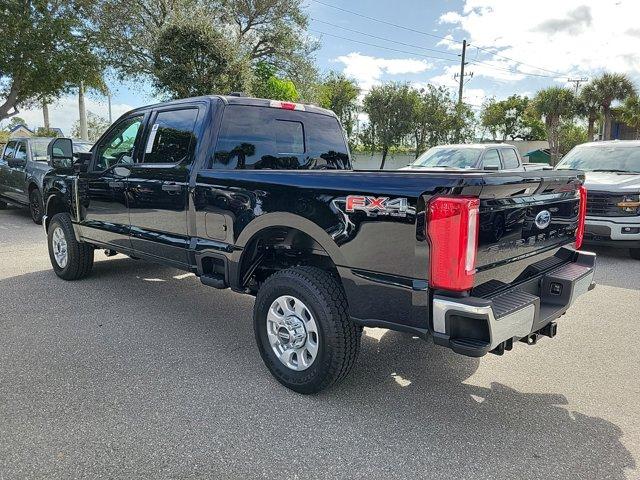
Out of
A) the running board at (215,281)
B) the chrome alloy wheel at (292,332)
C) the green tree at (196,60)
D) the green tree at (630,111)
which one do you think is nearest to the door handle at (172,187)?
the running board at (215,281)

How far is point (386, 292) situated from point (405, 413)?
2.86 feet

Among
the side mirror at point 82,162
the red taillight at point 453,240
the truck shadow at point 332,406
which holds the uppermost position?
the side mirror at point 82,162

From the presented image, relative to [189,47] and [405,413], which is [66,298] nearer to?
[405,413]

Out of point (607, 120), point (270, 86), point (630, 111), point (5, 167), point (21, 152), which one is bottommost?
point (5, 167)

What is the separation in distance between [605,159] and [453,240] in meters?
7.78

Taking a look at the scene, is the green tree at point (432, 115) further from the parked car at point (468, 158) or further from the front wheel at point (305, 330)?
the front wheel at point (305, 330)

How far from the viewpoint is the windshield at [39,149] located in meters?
10.7

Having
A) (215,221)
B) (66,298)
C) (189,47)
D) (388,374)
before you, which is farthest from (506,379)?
(189,47)

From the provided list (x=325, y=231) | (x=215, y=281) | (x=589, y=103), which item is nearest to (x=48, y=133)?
(x=215, y=281)

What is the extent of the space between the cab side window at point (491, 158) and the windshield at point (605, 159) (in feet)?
5.80

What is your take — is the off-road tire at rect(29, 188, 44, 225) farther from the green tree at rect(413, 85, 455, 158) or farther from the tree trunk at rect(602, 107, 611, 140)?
the tree trunk at rect(602, 107, 611, 140)

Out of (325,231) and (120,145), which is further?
(120,145)

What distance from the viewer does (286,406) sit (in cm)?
316

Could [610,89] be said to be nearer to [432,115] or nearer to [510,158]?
[432,115]
